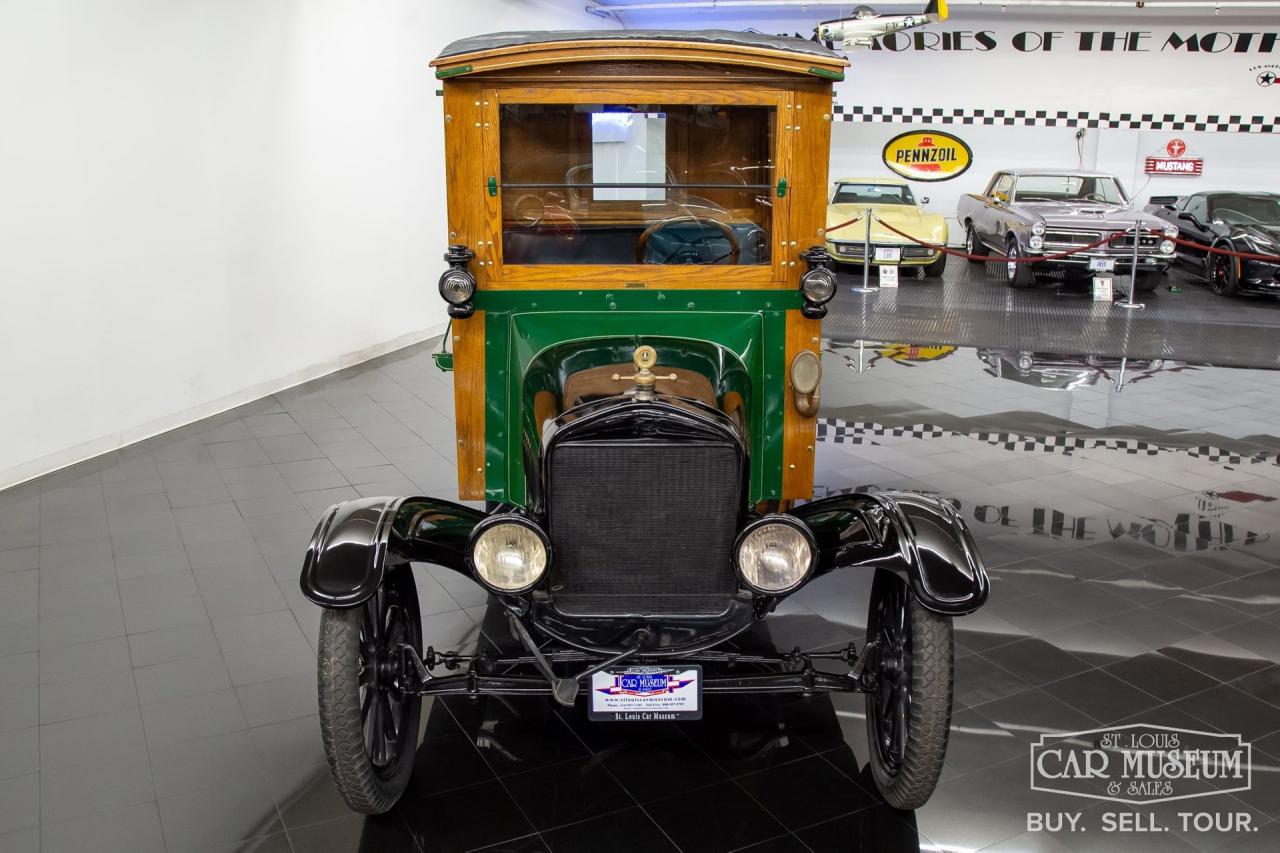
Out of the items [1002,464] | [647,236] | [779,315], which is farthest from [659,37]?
[1002,464]

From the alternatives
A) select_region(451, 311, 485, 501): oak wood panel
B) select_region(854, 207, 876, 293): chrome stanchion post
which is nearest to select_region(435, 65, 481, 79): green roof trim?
select_region(451, 311, 485, 501): oak wood panel

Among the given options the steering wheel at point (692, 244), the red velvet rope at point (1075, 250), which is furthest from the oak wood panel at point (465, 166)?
the red velvet rope at point (1075, 250)

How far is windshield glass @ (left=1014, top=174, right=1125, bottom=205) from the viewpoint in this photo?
1123 cm

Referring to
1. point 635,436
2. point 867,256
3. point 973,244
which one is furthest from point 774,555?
point 973,244

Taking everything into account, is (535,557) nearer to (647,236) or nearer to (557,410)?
(557,410)

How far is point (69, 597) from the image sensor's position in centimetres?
399

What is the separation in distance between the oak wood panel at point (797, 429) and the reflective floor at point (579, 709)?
56cm

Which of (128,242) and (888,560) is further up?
(128,242)

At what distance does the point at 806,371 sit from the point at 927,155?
11.1 metres

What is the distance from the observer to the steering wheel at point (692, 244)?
3652 mm

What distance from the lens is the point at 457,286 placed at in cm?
341

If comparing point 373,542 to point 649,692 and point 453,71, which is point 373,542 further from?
point 453,71

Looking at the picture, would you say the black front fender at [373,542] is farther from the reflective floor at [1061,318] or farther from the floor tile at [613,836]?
the reflective floor at [1061,318]

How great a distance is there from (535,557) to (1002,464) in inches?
150
